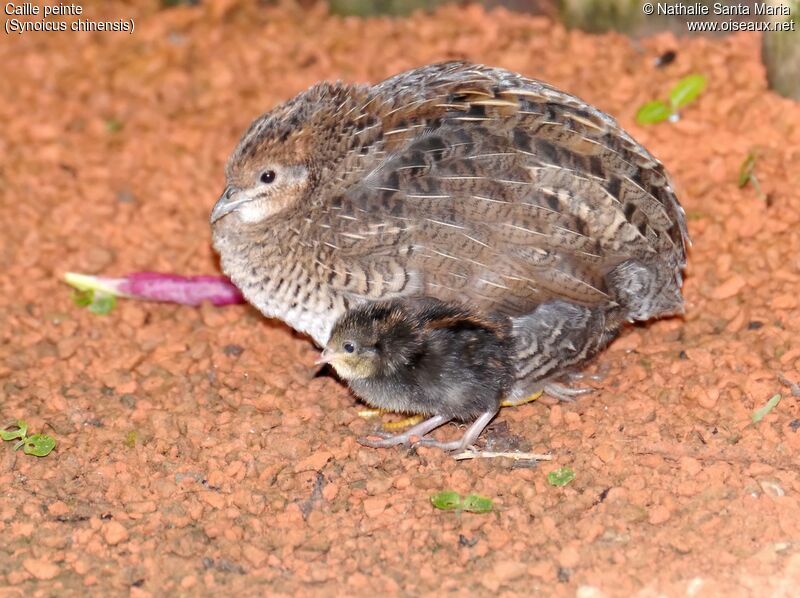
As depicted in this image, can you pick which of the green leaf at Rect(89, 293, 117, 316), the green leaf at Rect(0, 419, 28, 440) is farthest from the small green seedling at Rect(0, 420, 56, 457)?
the green leaf at Rect(89, 293, 117, 316)

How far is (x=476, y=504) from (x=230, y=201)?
2.15m

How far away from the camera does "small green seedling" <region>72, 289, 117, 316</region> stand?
23.1ft

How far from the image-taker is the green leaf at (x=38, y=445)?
5922 millimetres

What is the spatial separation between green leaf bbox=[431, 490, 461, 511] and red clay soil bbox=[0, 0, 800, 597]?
65 millimetres

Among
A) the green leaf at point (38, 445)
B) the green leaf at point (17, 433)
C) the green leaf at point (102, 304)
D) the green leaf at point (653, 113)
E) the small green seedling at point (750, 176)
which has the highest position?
the green leaf at point (653, 113)

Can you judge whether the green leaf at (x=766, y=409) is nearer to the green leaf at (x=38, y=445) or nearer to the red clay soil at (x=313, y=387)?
the red clay soil at (x=313, y=387)

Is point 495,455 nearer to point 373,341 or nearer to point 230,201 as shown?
point 373,341

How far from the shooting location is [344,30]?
8.91 metres

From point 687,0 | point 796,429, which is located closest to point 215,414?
point 796,429

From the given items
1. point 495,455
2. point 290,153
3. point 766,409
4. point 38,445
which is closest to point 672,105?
point 766,409

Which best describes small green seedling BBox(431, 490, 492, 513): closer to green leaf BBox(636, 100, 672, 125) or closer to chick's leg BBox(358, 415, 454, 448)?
chick's leg BBox(358, 415, 454, 448)

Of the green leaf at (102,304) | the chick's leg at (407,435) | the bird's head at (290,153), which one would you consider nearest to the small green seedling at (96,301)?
the green leaf at (102,304)

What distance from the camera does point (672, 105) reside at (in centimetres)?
770

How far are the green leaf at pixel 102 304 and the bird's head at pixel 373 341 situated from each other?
6.04 feet
